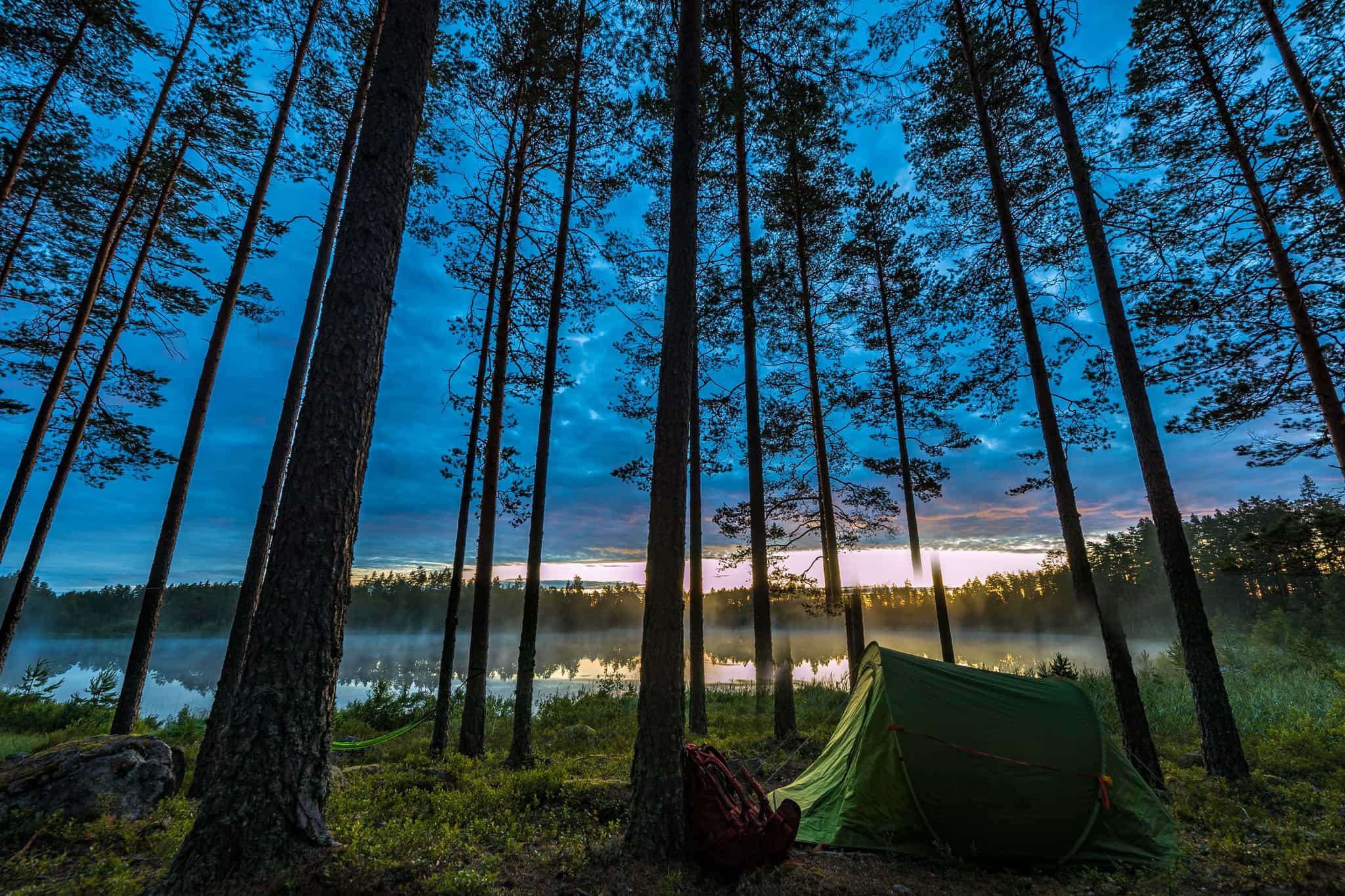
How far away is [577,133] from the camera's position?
9875 millimetres

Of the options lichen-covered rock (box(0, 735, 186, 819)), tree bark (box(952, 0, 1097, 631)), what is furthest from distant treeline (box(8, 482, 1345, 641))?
lichen-covered rock (box(0, 735, 186, 819))

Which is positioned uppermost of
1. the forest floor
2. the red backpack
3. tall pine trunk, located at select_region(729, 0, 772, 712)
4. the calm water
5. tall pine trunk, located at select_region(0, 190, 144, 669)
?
tall pine trunk, located at select_region(729, 0, 772, 712)

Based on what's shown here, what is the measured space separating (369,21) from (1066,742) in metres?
14.7

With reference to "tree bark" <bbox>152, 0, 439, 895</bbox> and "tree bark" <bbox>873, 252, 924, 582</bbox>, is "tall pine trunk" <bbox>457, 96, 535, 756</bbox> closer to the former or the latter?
"tree bark" <bbox>152, 0, 439, 895</bbox>

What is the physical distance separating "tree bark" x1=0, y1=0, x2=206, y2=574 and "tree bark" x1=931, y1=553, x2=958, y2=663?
60.3 feet

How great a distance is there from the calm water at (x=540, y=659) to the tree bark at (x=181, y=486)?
8795 millimetres

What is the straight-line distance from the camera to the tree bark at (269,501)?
233 inches

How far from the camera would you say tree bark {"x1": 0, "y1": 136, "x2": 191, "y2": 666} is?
7.86 m

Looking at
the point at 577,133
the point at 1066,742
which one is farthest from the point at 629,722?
the point at 577,133

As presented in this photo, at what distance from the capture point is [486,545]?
848 cm

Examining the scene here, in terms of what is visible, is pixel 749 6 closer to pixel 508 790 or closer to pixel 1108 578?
pixel 508 790

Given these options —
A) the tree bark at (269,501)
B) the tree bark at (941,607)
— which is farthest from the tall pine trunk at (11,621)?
the tree bark at (941,607)

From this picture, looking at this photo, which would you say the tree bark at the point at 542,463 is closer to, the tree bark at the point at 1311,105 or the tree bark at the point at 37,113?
the tree bark at the point at 37,113

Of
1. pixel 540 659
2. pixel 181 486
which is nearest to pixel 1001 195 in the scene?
pixel 181 486
